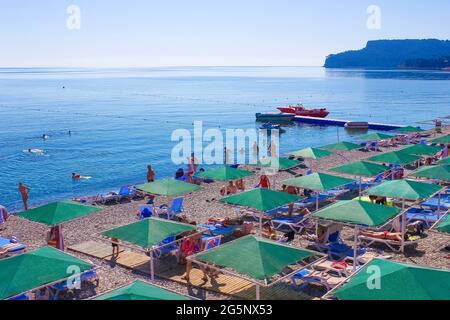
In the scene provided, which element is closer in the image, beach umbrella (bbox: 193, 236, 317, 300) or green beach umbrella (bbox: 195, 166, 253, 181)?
beach umbrella (bbox: 193, 236, 317, 300)

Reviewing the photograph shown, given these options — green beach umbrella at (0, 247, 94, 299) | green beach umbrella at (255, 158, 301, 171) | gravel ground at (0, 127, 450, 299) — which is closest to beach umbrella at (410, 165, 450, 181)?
gravel ground at (0, 127, 450, 299)

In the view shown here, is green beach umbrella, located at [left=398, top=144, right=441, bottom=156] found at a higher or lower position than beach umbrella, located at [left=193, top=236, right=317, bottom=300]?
higher

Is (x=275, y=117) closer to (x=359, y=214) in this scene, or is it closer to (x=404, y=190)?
(x=404, y=190)

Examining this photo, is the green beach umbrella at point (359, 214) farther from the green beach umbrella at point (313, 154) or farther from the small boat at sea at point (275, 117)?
the small boat at sea at point (275, 117)

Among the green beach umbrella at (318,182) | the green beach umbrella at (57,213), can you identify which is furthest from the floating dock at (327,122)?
the green beach umbrella at (57,213)

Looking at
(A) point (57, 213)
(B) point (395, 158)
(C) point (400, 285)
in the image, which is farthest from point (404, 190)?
(A) point (57, 213)

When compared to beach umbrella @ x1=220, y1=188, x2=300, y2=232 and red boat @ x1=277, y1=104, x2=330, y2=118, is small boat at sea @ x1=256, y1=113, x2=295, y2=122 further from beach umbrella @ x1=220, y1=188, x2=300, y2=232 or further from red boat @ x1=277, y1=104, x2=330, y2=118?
beach umbrella @ x1=220, y1=188, x2=300, y2=232

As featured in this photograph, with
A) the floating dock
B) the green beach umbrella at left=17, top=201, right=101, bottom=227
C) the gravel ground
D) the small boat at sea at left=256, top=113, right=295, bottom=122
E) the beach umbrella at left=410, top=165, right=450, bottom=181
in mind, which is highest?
the beach umbrella at left=410, top=165, right=450, bottom=181
